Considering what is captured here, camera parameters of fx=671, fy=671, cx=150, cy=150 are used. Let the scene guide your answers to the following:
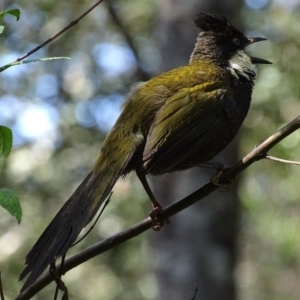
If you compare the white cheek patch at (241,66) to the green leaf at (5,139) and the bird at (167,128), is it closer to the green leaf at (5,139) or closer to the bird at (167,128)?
the bird at (167,128)

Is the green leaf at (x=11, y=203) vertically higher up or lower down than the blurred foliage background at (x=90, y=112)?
higher up

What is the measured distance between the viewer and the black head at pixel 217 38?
503cm

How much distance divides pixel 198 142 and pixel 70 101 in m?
5.50

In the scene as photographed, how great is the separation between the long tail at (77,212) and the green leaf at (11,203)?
597 millimetres

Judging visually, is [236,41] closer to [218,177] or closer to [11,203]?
[218,177]

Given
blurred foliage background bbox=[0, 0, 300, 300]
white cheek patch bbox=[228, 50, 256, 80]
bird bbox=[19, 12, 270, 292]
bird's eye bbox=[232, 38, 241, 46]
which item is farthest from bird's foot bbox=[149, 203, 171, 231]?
blurred foliage background bbox=[0, 0, 300, 300]

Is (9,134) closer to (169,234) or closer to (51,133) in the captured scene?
(169,234)

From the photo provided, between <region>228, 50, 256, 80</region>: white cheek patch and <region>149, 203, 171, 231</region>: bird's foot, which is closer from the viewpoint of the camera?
<region>149, 203, 171, 231</region>: bird's foot

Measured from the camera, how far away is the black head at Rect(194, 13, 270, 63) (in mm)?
5027

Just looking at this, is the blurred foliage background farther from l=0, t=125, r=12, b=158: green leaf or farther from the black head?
l=0, t=125, r=12, b=158: green leaf

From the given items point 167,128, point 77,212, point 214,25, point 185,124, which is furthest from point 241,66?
point 77,212

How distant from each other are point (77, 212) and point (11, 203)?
1321 millimetres

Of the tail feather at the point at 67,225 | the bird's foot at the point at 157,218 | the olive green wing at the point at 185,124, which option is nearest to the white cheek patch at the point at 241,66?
the olive green wing at the point at 185,124

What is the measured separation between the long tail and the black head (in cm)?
136
